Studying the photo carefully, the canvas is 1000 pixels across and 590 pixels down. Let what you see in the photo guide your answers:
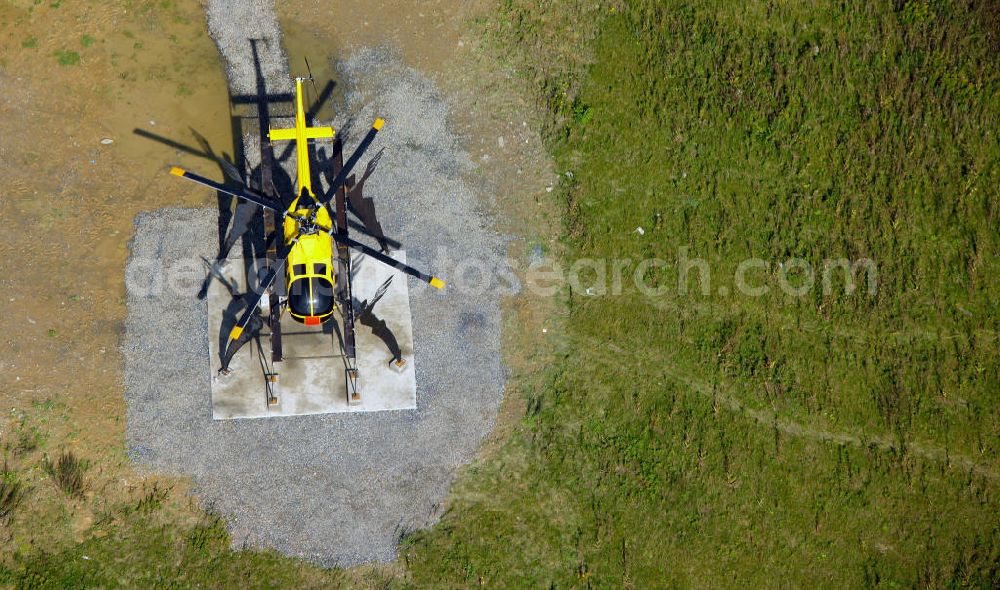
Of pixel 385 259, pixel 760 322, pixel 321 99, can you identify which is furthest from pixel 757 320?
pixel 321 99

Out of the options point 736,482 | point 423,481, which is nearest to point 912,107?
point 736,482

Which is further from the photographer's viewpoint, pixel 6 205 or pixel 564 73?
pixel 564 73

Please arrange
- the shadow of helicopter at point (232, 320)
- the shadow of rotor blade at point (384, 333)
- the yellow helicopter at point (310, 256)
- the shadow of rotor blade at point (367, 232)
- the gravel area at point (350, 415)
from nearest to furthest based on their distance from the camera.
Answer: the yellow helicopter at point (310, 256) < the shadow of helicopter at point (232, 320) < the gravel area at point (350, 415) < the shadow of rotor blade at point (384, 333) < the shadow of rotor blade at point (367, 232)

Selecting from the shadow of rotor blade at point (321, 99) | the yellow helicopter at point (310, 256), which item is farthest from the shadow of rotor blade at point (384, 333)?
the shadow of rotor blade at point (321, 99)

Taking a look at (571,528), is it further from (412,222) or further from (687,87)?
(687,87)

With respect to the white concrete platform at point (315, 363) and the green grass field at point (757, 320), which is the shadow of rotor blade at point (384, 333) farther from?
the green grass field at point (757, 320)

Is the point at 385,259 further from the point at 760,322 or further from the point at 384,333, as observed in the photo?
the point at 760,322
